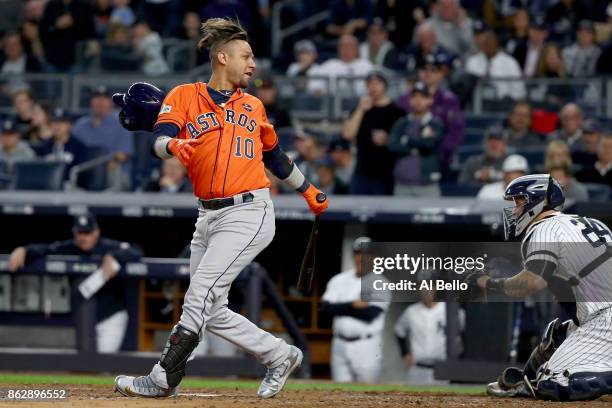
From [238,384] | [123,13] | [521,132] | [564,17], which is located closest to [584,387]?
[238,384]

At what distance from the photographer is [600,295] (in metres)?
6.76

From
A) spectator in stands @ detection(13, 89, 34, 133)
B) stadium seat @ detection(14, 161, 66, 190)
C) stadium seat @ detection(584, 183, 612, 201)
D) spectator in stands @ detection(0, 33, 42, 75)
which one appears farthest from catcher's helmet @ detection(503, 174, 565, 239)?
spectator in stands @ detection(0, 33, 42, 75)

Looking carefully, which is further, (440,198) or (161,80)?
(161,80)

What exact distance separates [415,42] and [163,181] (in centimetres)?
359

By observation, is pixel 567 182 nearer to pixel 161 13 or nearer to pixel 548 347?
pixel 548 347

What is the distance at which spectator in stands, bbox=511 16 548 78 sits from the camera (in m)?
12.8

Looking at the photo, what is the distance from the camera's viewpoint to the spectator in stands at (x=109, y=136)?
11992 mm

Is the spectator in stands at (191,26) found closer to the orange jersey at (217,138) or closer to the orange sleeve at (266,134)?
the orange sleeve at (266,134)

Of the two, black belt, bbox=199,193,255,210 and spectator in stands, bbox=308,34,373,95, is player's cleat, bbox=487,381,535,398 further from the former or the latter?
spectator in stands, bbox=308,34,373,95

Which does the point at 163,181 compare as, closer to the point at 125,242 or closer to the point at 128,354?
the point at 125,242

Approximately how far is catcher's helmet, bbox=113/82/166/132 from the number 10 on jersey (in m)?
0.50

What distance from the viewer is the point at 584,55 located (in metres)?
12.8

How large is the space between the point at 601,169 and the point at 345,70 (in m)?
3.20

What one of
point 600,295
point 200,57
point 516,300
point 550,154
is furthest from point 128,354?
point 200,57
